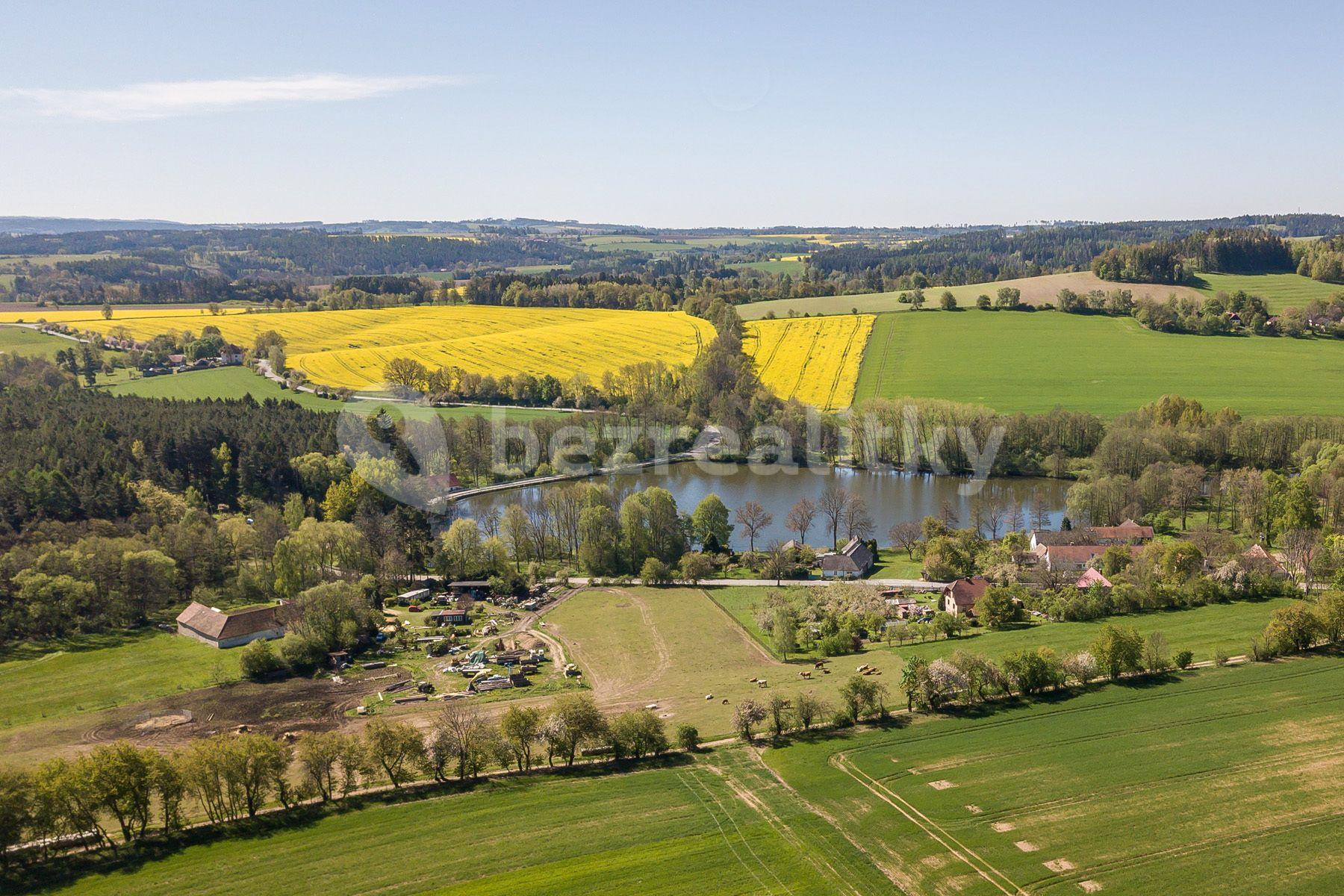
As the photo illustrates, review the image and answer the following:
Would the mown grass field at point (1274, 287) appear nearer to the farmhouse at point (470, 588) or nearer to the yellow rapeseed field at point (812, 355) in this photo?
the yellow rapeseed field at point (812, 355)

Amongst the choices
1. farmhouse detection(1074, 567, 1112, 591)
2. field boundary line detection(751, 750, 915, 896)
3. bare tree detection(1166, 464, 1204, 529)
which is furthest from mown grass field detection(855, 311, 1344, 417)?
field boundary line detection(751, 750, 915, 896)

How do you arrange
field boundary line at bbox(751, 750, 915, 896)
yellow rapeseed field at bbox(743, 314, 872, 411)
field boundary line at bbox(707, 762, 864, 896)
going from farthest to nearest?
yellow rapeseed field at bbox(743, 314, 872, 411)
field boundary line at bbox(707, 762, 864, 896)
field boundary line at bbox(751, 750, 915, 896)

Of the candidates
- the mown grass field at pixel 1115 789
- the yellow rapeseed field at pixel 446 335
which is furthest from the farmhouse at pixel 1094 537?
the yellow rapeseed field at pixel 446 335

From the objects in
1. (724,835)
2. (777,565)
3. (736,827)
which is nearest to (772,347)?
(777,565)

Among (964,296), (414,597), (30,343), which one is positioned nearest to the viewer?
(414,597)

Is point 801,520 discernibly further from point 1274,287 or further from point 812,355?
point 1274,287

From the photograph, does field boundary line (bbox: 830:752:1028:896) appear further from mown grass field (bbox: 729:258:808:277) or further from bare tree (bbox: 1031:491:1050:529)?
mown grass field (bbox: 729:258:808:277)
